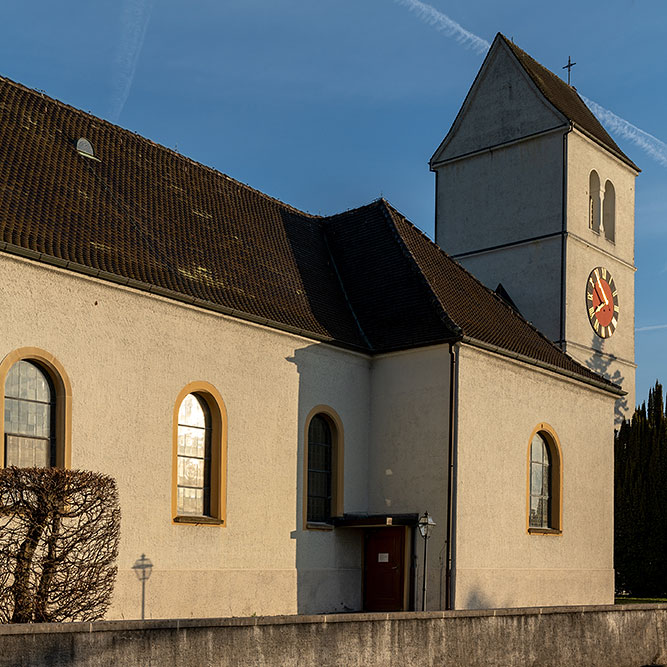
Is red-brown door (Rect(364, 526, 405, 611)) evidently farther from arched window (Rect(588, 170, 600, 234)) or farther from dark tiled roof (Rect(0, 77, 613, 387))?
arched window (Rect(588, 170, 600, 234))

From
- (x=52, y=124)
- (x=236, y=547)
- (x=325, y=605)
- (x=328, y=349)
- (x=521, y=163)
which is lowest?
(x=325, y=605)

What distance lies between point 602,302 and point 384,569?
1627cm

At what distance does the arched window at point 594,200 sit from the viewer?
33.9 meters

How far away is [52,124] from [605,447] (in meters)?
15.6

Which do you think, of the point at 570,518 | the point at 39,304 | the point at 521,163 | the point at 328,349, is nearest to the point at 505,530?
the point at 570,518

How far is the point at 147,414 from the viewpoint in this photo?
16750mm

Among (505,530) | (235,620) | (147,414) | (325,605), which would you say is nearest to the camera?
(235,620)

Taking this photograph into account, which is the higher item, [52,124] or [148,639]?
[52,124]

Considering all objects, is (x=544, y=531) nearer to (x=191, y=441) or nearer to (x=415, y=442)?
(x=415, y=442)

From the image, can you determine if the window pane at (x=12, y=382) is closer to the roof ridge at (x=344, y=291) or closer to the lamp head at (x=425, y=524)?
the lamp head at (x=425, y=524)

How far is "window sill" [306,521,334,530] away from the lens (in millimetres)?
19641

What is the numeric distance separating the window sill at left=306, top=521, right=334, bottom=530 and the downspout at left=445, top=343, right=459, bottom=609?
2.43 metres

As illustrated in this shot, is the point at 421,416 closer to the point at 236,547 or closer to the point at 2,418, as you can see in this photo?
the point at 236,547

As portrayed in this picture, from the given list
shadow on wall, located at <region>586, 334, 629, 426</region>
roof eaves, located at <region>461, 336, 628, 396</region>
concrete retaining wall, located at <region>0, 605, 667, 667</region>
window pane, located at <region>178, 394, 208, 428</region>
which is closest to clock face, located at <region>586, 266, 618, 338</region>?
shadow on wall, located at <region>586, 334, 629, 426</region>
